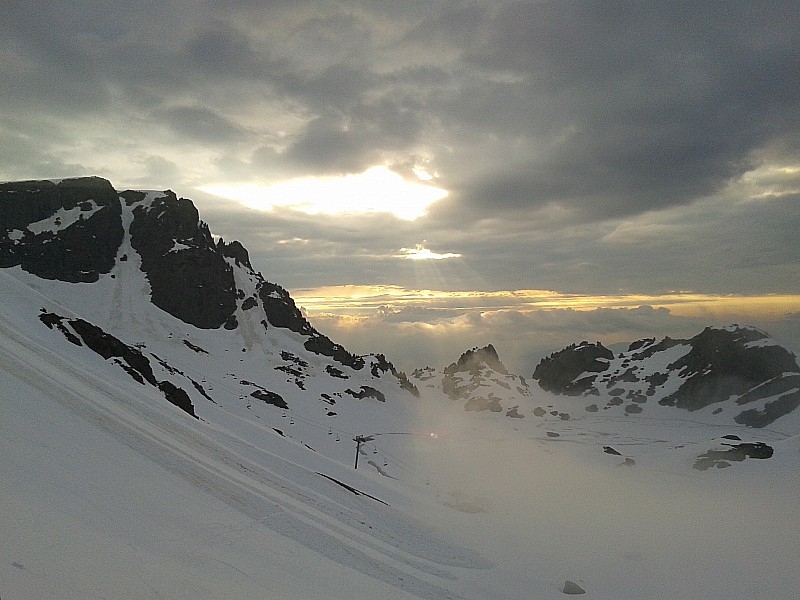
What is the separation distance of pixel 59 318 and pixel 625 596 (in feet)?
139

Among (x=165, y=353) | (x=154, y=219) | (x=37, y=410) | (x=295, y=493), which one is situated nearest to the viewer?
(x=37, y=410)

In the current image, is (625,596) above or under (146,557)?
under

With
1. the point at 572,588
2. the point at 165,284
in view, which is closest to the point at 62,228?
the point at 165,284

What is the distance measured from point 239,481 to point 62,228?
142 m

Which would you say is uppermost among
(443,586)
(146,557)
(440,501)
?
(146,557)

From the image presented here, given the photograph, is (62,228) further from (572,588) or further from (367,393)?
(572,588)

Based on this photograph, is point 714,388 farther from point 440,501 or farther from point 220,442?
point 220,442

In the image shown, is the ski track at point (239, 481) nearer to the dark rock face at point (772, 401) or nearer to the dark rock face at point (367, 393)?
the dark rock face at point (367, 393)

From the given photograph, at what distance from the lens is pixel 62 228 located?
5138 inches

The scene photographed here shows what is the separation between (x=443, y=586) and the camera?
20984 mm

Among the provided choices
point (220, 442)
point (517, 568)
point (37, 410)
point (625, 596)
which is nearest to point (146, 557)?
point (37, 410)

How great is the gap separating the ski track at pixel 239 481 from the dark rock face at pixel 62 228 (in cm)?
11857

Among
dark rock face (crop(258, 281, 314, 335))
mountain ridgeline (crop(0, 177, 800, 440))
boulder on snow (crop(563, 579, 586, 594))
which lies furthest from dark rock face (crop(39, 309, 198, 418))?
dark rock face (crop(258, 281, 314, 335))

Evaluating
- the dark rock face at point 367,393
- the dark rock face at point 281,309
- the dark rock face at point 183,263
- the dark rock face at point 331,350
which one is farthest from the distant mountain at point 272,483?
the dark rock face at point 281,309
